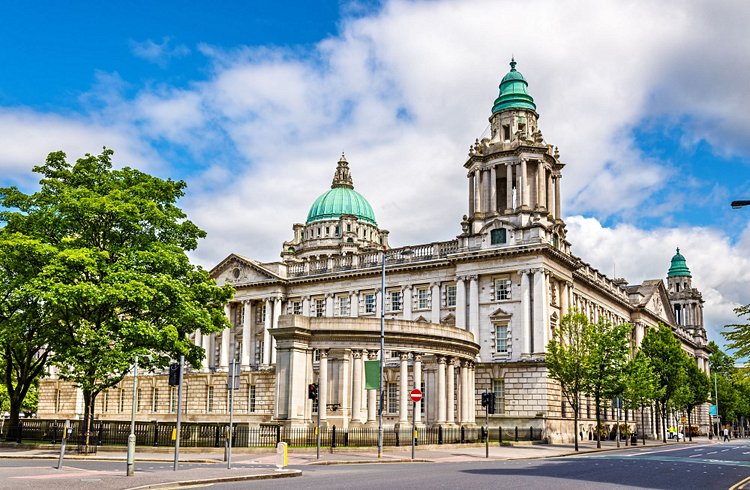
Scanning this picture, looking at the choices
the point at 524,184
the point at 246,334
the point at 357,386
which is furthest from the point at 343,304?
the point at 357,386

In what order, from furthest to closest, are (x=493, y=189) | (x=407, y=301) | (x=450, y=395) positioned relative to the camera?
(x=407, y=301), (x=493, y=189), (x=450, y=395)

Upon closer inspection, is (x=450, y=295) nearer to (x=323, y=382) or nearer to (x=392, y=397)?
(x=392, y=397)

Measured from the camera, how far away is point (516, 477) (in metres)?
25.8

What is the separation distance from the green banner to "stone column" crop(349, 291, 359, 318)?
3550cm

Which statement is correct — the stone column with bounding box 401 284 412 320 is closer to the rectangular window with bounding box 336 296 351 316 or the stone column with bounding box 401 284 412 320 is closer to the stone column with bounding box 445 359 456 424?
the rectangular window with bounding box 336 296 351 316

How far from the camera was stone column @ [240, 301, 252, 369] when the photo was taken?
3155 inches

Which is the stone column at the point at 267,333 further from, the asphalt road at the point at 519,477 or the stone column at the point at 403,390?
the asphalt road at the point at 519,477

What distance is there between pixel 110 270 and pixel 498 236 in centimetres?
3677

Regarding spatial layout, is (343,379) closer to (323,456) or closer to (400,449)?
(400,449)

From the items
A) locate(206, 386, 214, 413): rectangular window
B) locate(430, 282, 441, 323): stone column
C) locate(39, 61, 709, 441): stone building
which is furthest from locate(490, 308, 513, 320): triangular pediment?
locate(206, 386, 214, 413): rectangular window

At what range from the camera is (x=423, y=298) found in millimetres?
72250

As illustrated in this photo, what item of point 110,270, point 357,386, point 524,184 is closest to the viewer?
point 110,270

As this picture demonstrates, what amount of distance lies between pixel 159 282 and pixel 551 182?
1675 inches

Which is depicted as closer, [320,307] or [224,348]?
[320,307]
